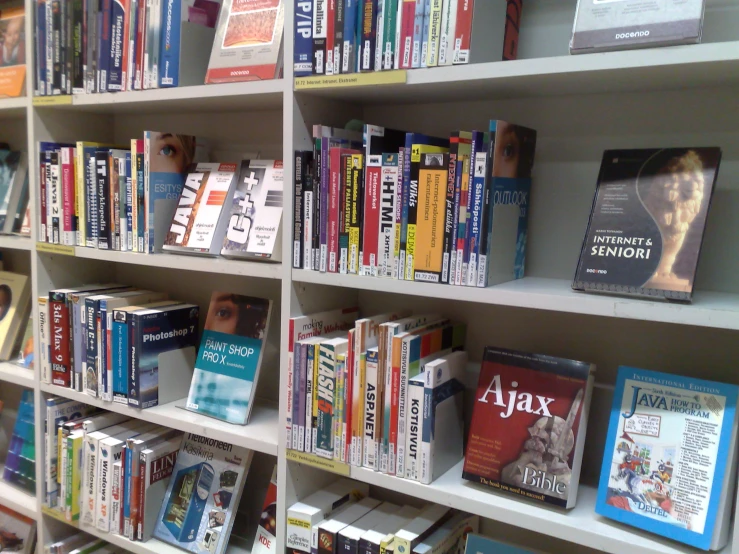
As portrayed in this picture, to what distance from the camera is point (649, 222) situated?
3.58 ft

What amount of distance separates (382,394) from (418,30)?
73 centimetres

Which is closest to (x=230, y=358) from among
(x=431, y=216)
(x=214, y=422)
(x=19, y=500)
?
(x=214, y=422)

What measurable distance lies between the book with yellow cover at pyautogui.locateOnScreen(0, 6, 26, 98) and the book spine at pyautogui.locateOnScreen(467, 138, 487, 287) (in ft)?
4.82

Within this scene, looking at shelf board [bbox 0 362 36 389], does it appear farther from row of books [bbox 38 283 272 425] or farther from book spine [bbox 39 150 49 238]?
book spine [bbox 39 150 49 238]

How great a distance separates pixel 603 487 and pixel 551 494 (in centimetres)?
10

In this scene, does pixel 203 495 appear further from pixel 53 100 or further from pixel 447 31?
pixel 447 31

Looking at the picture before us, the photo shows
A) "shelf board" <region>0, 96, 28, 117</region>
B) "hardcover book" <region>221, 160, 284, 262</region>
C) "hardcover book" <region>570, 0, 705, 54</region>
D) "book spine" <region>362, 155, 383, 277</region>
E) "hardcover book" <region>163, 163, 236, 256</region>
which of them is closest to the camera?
"hardcover book" <region>570, 0, 705, 54</region>

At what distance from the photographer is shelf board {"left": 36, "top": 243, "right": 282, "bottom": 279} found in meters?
1.45

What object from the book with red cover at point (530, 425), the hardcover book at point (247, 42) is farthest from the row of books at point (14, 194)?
the book with red cover at point (530, 425)

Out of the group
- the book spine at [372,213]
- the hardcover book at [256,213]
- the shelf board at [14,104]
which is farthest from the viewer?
Answer: the shelf board at [14,104]

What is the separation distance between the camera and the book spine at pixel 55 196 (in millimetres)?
1790

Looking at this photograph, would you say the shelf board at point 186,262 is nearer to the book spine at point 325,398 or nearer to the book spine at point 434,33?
the book spine at point 325,398

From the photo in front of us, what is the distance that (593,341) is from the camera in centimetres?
135

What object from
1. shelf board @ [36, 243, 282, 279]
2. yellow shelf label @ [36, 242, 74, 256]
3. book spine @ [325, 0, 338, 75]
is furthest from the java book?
yellow shelf label @ [36, 242, 74, 256]
